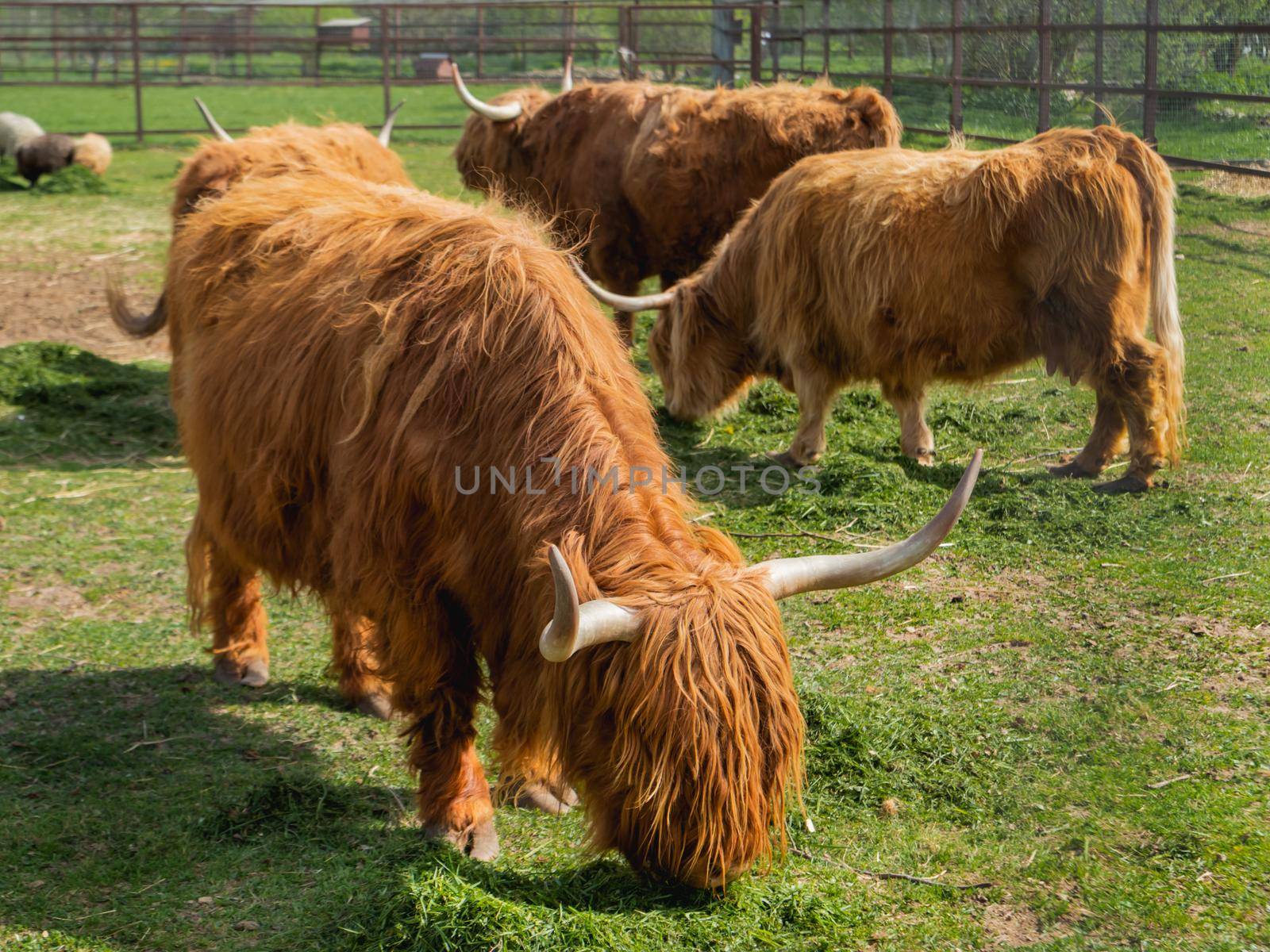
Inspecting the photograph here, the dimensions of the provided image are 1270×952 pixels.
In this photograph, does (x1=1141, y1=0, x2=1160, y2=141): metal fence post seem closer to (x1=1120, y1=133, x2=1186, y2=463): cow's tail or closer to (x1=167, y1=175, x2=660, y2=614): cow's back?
(x1=1120, y1=133, x2=1186, y2=463): cow's tail

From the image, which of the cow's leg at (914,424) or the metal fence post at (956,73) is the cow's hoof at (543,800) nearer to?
the cow's leg at (914,424)

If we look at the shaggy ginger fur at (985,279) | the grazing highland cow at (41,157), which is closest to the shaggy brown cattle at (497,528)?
the shaggy ginger fur at (985,279)

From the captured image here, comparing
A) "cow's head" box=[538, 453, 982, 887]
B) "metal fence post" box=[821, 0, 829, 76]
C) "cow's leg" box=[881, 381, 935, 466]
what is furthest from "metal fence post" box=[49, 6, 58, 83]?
"cow's head" box=[538, 453, 982, 887]

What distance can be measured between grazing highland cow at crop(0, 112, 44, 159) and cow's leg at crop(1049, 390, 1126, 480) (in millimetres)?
14154

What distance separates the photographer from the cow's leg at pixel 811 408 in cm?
621

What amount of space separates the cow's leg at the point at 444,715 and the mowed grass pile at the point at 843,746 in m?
0.11

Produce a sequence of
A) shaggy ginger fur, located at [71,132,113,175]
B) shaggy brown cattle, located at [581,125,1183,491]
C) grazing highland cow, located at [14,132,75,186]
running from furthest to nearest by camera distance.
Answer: shaggy ginger fur, located at [71,132,113,175] → grazing highland cow, located at [14,132,75,186] → shaggy brown cattle, located at [581,125,1183,491]

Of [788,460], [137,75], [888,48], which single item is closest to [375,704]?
[788,460]

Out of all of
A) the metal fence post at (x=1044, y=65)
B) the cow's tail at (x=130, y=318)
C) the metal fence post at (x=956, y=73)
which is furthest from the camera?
the metal fence post at (x=956, y=73)

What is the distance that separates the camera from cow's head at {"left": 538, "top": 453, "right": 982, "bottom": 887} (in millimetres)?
2350

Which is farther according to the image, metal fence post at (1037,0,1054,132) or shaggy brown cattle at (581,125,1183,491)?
metal fence post at (1037,0,1054,132)

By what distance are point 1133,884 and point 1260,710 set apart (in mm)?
1003

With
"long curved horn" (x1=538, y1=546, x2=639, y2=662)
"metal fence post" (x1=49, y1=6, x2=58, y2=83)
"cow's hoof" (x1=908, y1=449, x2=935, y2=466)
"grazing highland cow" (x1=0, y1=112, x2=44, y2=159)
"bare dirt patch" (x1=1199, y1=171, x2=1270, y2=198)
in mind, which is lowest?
"cow's hoof" (x1=908, y1=449, x2=935, y2=466)

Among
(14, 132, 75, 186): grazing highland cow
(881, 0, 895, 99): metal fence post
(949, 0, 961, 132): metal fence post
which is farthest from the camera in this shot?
(14, 132, 75, 186): grazing highland cow
